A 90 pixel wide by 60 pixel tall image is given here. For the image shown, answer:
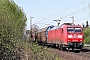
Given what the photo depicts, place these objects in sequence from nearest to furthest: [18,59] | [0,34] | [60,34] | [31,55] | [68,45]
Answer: [0,34] < [18,59] < [31,55] < [68,45] < [60,34]

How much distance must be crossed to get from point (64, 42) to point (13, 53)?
1752cm

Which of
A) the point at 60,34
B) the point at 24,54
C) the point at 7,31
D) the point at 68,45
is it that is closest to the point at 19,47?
the point at 24,54

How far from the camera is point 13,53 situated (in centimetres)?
1224

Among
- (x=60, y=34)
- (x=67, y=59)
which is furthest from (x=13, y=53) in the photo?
(x=60, y=34)

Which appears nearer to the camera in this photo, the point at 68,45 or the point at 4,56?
the point at 4,56

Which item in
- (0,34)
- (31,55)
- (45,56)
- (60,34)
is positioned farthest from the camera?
(60,34)

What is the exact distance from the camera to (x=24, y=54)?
13.0 metres

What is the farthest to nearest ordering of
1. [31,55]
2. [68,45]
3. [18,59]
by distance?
[68,45] → [31,55] → [18,59]

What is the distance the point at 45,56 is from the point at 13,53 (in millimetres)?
2573

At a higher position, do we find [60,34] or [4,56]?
[60,34]

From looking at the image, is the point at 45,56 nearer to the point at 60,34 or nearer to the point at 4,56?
the point at 4,56

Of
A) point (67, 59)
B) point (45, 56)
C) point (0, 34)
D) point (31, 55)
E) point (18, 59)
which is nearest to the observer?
point (0, 34)

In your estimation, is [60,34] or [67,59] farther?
[60,34]

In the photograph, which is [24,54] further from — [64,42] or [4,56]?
[64,42]
